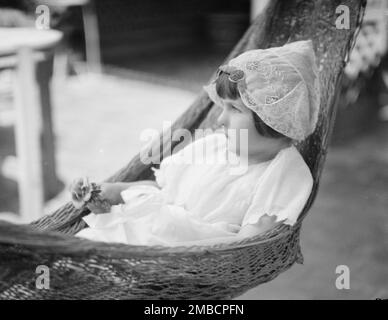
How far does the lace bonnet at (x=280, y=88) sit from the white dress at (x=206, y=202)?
81 mm

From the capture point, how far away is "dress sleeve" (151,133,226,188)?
1271 millimetres

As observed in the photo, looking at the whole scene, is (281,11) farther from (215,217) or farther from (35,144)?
(35,144)

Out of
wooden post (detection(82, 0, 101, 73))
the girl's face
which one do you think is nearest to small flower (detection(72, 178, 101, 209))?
the girl's face

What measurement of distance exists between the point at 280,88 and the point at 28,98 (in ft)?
4.31

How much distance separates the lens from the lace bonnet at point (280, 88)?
1.13 m

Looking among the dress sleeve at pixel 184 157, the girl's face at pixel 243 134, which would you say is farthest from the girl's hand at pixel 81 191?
the girl's face at pixel 243 134

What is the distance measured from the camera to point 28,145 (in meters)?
2.23

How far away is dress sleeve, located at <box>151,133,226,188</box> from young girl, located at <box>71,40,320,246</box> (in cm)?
1

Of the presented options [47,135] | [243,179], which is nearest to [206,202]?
[243,179]

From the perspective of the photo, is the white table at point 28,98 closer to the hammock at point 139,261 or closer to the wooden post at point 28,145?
the wooden post at point 28,145

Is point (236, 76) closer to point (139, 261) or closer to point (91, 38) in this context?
point (139, 261)

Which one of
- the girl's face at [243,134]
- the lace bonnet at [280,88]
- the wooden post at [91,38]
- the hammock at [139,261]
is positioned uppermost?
the lace bonnet at [280,88]
